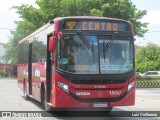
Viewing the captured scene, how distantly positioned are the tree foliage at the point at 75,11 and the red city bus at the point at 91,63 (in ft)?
95.9

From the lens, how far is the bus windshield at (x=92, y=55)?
12914mm

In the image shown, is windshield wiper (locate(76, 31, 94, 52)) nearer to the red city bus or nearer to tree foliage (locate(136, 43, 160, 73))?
the red city bus

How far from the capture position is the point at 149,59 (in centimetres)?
8088

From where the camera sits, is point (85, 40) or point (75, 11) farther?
point (75, 11)

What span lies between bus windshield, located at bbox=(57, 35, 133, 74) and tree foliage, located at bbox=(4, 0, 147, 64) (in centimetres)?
2944

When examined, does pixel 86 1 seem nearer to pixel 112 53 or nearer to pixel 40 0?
pixel 40 0

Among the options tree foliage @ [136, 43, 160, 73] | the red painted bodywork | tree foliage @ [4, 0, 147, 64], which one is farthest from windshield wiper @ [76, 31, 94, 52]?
tree foliage @ [136, 43, 160, 73]

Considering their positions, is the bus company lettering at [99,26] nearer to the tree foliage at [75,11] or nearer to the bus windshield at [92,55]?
the bus windshield at [92,55]

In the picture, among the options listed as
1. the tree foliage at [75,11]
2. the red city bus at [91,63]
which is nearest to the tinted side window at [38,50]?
the red city bus at [91,63]

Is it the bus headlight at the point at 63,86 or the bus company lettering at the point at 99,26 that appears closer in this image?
the bus headlight at the point at 63,86

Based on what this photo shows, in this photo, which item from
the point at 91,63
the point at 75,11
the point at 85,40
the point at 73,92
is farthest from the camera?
the point at 75,11

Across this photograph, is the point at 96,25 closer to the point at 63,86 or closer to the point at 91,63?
the point at 91,63

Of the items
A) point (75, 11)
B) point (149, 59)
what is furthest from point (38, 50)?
point (149, 59)

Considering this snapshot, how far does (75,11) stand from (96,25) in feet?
103
